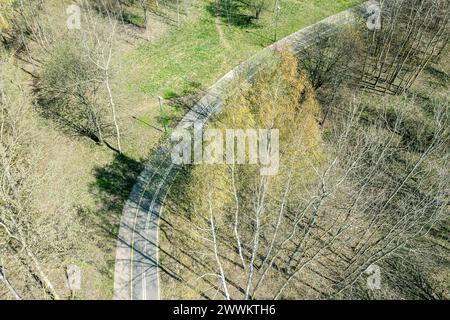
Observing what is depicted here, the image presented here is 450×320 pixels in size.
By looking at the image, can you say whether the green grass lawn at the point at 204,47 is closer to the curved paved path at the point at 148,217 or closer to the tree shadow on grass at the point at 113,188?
the curved paved path at the point at 148,217

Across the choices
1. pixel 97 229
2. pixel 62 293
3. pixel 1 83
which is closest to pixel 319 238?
pixel 97 229

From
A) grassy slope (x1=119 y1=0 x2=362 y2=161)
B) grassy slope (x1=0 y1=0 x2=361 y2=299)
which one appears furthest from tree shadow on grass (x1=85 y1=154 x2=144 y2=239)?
grassy slope (x1=119 y1=0 x2=362 y2=161)

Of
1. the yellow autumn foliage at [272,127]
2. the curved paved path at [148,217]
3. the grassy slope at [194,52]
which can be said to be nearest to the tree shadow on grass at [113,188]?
the curved paved path at [148,217]

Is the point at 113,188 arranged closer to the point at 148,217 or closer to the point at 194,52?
the point at 148,217

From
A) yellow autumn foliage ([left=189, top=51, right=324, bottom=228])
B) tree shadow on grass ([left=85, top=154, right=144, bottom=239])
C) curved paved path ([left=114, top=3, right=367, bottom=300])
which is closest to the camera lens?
curved paved path ([left=114, top=3, right=367, bottom=300])

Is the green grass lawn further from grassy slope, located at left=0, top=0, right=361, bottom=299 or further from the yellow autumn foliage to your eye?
the yellow autumn foliage

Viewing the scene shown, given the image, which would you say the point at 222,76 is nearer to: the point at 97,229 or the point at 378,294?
the point at 97,229
